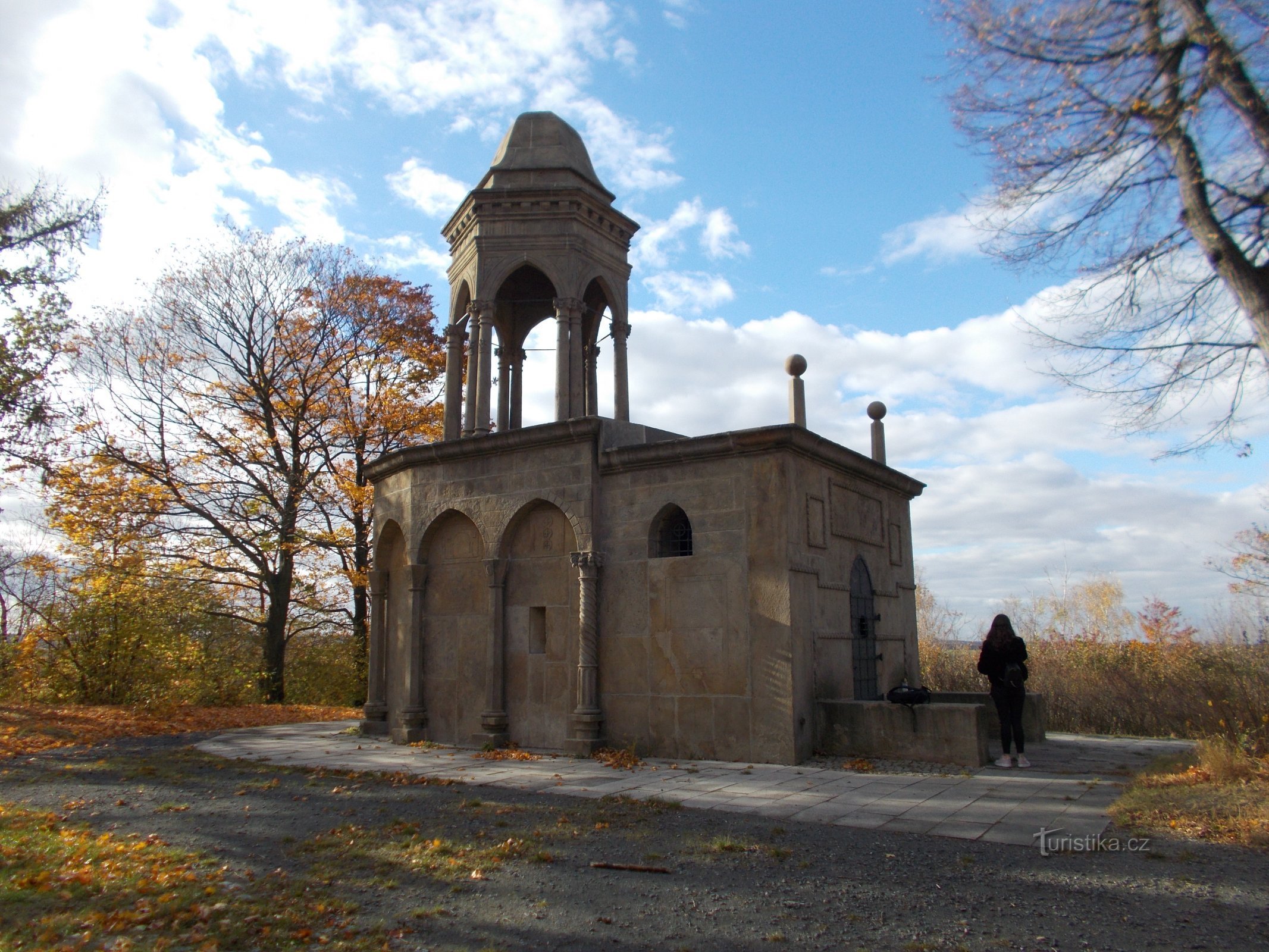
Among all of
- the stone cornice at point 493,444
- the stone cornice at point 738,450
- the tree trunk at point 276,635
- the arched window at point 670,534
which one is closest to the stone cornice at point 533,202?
the stone cornice at point 493,444

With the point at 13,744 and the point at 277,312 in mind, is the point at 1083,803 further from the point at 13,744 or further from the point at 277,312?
the point at 277,312

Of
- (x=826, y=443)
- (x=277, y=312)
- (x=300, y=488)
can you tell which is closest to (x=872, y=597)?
(x=826, y=443)

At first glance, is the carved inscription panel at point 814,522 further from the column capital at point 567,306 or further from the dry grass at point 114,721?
the dry grass at point 114,721

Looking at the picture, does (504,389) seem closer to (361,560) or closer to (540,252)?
(540,252)

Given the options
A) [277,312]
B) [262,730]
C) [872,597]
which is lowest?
[262,730]

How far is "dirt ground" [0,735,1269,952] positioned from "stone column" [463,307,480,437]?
7.38 m

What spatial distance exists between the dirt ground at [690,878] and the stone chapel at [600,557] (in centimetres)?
328

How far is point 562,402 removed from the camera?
1383 cm

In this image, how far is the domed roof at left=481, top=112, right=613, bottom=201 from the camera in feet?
47.6

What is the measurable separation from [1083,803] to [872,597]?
554 cm

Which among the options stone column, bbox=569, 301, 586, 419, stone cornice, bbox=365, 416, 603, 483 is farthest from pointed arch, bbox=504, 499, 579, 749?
stone column, bbox=569, 301, 586, 419

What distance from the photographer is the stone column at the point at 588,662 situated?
1134cm

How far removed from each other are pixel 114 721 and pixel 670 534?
1097cm

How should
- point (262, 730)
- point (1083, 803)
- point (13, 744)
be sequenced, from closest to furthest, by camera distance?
1. point (1083, 803)
2. point (13, 744)
3. point (262, 730)
